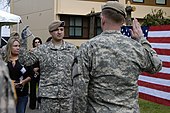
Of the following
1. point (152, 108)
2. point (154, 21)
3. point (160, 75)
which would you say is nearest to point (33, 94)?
point (152, 108)

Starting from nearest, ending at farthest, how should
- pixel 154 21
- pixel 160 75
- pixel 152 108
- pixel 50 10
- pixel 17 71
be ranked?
1. pixel 17 71
2. pixel 160 75
3. pixel 152 108
4. pixel 154 21
5. pixel 50 10

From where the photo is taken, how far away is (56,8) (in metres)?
24.9

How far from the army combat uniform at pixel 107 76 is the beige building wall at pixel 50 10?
838 inches

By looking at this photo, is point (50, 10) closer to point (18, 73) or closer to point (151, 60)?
point (18, 73)

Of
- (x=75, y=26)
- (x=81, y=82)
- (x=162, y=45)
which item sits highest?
(x=75, y=26)

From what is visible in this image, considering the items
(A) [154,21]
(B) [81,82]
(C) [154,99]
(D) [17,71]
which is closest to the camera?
(B) [81,82]

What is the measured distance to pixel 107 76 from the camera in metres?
3.66

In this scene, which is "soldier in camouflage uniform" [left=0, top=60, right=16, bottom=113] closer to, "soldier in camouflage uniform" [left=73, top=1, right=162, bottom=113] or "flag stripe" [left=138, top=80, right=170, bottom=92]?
"soldier in camouflage uniform" [left=73, top=1, right=162, bottom=113]

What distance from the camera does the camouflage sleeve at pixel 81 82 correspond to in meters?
3.62

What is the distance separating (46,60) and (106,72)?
6.71 feet

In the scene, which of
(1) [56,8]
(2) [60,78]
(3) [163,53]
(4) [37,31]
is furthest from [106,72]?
(4) [37,31]

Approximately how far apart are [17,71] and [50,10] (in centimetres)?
1885

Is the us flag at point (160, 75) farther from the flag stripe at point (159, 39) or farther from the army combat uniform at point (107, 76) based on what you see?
the army combat uniform at point (107, 76)

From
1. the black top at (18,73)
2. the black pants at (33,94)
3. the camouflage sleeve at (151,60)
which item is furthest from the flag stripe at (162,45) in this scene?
the camouflage sleeve at (151,60)
